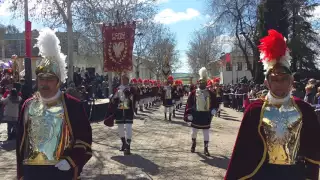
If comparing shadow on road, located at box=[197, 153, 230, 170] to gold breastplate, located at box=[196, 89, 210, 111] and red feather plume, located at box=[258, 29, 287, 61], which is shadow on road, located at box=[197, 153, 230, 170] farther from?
red feather plume, located at box=[258, 29, 287, 61]

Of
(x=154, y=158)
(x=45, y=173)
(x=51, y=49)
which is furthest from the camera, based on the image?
(x=154, y=158)

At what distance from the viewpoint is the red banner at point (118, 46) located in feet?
38.4

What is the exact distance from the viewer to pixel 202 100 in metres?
9.89

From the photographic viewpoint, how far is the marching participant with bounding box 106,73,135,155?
992 cm

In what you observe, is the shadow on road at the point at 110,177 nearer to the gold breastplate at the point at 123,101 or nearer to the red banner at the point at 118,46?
the gold breastplate at the point at 123,101

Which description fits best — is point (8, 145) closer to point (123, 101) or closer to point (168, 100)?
point (123, 101)

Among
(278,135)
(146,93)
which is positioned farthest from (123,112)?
(146,93)

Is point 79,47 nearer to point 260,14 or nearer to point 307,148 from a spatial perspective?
point 260,14

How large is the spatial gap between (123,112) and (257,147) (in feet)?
21.2

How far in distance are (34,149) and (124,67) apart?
810 centimetres

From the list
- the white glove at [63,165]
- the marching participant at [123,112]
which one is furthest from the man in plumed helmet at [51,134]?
the marching participant at [123,112]

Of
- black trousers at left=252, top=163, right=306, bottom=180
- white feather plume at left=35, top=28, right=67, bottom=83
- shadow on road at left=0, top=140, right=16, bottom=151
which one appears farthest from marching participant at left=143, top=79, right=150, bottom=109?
black trousers at left=252, top=163, right=306, bottom=180

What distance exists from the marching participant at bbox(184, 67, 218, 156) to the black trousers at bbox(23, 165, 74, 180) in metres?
6.14

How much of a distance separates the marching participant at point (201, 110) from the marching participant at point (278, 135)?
5838 mm
